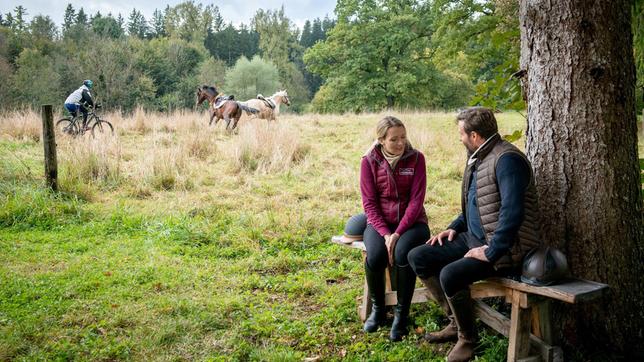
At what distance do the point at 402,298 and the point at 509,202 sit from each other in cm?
108

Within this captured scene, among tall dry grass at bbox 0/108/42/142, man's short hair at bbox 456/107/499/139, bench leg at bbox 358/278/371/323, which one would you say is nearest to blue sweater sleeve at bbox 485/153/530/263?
man's short hair at bbox 456/107/499/139

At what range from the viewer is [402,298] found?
335 cm

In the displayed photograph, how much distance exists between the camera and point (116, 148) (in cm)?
897

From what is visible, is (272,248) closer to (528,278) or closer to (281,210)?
(281,210)

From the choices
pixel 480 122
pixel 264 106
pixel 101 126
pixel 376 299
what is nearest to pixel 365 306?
pixel 376 299

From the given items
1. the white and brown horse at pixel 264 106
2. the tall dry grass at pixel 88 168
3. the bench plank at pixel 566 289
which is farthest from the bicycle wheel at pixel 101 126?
the bench plank at pixel 566 289

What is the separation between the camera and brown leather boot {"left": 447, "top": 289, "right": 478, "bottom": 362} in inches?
113

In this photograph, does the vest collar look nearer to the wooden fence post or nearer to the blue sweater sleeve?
the blue sweater sleeve

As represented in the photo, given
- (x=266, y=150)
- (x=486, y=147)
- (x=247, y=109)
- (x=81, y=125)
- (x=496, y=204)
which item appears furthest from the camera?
(x=247, y=109)

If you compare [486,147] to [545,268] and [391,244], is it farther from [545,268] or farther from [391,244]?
[391,244]

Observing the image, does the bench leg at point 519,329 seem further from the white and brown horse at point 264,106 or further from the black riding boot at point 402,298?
the white and brown horse at point 264,106

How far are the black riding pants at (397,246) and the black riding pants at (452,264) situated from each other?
0.16 metres

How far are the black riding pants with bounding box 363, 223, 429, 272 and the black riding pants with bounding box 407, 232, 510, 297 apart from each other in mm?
158

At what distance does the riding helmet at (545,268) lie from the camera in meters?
2.55
